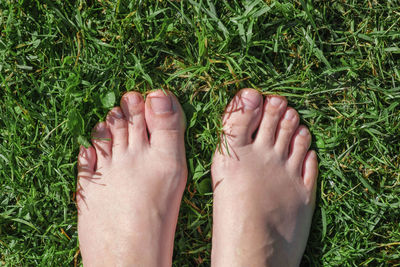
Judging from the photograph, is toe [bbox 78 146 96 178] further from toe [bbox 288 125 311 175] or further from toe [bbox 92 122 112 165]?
toe [bbox 288 125 311 175]

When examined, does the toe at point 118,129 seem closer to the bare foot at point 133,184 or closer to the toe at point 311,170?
the bare foot at point 133,184

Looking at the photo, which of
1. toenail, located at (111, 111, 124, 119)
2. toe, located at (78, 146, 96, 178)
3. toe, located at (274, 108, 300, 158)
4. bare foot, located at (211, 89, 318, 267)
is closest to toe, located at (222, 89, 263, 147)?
bare foot, located at (211, 89, 318, 267)

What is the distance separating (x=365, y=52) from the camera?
66.4 inches

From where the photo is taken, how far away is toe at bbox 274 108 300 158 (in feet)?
5.68

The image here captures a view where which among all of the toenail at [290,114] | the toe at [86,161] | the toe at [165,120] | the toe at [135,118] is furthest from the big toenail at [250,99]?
the toe at [86,161]

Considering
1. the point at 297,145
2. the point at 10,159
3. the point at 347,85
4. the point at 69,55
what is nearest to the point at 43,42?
the point at 69,55

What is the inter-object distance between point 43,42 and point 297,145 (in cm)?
128

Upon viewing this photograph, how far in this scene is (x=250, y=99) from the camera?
5.57 ft

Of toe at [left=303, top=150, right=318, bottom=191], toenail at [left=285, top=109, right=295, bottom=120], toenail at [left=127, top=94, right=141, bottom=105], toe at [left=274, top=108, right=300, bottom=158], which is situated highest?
toenail at [left=127, top=94, right=141, bottom=105]

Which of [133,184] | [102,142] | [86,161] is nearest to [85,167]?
[86,161]

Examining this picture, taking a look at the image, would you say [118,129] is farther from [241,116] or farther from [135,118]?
[241,116]

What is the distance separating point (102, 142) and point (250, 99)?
28.5 inches

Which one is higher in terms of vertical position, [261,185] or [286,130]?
[286,130]

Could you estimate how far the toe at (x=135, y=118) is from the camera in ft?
5.64
